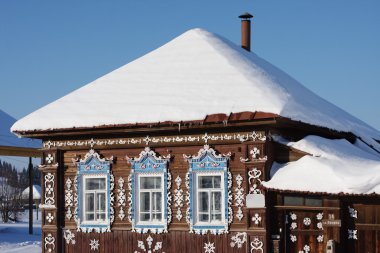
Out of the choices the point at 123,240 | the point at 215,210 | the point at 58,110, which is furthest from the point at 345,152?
the point at 58,110

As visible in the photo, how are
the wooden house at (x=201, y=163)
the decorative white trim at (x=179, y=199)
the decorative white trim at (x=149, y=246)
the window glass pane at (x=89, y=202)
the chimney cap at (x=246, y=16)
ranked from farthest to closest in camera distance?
the chimney cap at (x=246, y=16)
the window glass pane at (x=89, y=202)
the decorative white trim at (x=149, y=246)
the decorative white trim at (x=179, y=199)
the wooden house at (x=201, y=163)

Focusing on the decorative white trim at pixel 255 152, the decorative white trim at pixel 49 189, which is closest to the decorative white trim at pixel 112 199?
the decorative white trim at pixel 49 189

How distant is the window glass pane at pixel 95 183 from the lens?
18.1 metres

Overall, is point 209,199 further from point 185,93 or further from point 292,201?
point 185,93

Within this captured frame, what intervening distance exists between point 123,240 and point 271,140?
13.7 ft

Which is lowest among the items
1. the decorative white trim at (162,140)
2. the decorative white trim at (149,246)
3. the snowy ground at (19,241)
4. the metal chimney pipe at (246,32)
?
the snowy ground at (19,241)

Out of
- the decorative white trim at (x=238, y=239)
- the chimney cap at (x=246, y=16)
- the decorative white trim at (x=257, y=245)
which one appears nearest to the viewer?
the decorative white trim at (x=257, y=245)

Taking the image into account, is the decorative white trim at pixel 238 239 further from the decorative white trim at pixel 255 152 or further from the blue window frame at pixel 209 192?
the decorative white trim at pixel 255 152

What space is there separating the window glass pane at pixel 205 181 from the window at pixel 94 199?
240cm

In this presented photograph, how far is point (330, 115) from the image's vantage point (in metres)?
18.9

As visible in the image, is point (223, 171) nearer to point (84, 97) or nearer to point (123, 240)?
point (123, 240)

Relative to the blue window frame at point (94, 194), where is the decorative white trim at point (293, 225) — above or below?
below

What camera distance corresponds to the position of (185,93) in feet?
57.4

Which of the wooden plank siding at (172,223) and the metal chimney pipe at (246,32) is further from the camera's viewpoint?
the metal chimney pipe at (246,32)
